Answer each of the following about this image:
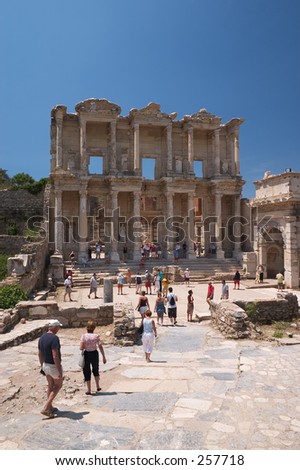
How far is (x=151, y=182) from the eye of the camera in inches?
1184

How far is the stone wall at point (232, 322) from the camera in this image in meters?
9.23

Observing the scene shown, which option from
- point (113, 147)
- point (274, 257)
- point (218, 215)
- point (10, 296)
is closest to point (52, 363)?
point (10, 296)

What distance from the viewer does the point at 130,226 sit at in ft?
97.3

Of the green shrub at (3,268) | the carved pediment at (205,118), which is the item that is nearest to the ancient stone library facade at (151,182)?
the carved pediment at (205,118)

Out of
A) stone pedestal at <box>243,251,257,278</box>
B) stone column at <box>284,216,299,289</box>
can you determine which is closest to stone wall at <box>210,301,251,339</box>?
stone column at <box>284,216,299,289</box>

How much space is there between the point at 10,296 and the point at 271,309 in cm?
922

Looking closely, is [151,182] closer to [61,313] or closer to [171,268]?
[171,268]

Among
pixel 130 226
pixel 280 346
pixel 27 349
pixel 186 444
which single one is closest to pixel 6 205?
pixel 130 226

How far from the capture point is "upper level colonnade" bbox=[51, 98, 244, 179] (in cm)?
2847

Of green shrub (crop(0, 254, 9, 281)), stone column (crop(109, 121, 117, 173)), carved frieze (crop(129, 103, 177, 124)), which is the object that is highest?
carved frieze (crop(129, 103, 177, 124))

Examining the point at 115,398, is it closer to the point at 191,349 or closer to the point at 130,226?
the point at 191,349

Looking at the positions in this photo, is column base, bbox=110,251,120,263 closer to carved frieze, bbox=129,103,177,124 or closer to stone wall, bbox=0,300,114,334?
carved frieze, bbox=129,103,177,124

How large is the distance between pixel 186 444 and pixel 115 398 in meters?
1.69

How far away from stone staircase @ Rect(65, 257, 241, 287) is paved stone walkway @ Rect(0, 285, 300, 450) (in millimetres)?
15186
